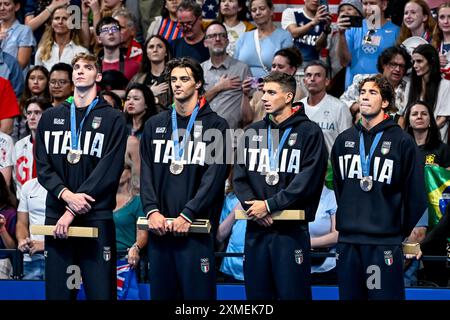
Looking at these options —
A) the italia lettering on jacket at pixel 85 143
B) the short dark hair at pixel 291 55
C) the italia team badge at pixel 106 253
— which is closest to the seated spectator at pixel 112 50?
the short dark hair at pixel 291 55

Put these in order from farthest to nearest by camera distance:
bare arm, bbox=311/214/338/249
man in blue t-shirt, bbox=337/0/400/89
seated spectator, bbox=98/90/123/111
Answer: man in blue t-shirt, bbox=337/0/400/89 → seated spectator, bbox=98/90/123/111 → bare arm, bbox=311/214/338/249

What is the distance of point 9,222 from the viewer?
11.8m

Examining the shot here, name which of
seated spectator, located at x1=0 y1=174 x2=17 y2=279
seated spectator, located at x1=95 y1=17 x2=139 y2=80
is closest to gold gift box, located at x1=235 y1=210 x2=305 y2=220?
seated spectator, located at x1=0 y1=174 x2=17 y2=279

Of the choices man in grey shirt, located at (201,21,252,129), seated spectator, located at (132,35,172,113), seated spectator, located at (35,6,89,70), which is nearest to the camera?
man in grey shirt, located at (201,21,252,129)

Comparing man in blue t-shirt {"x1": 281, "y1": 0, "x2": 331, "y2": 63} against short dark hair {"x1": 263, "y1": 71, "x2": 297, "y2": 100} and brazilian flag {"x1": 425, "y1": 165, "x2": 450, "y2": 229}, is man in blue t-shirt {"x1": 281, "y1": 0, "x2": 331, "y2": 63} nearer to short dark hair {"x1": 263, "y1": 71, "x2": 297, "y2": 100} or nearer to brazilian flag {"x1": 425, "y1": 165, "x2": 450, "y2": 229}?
brazilian flag {"x1": 425, "y1": 165, "x2": 450, "y2": 229}

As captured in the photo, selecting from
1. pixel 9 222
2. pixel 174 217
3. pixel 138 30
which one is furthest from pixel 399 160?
pixel 138 30

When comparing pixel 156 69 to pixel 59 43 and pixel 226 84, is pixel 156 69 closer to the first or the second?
pixel 226 84

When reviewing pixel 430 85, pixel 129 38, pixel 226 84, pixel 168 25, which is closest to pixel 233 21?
pixel 168 25

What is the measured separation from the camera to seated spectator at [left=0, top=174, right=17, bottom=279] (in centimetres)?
1155

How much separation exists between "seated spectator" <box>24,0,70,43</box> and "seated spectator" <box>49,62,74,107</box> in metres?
1.72

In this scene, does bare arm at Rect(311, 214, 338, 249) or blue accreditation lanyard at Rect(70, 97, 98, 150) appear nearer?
blue accreditation lanyard at Rect(70, 97, 98, 150)

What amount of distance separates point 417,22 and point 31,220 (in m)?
4.70

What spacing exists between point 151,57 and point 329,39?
208 centimetres

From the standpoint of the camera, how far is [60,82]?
512 inches
